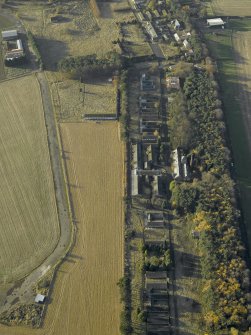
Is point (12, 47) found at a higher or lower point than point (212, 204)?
higher

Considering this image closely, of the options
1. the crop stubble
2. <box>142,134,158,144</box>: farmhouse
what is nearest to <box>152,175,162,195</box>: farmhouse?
<box>142,134,158,144</box>: farmhouse

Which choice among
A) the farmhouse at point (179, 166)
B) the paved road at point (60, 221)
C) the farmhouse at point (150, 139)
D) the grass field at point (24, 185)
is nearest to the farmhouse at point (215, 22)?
the farmhouse at point (150, 139)

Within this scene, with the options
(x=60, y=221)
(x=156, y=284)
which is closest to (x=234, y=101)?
(x=156, y=284)

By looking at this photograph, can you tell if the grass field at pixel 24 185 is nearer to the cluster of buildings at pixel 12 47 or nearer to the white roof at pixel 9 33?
the cluster of buildings at pixel 12 47

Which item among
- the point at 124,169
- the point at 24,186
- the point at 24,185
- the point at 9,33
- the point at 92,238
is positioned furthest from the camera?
the point at 9,33

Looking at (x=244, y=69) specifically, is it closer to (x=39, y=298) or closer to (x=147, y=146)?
(x=147, y=146)

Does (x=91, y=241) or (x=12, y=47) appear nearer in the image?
(x=91, y=241)

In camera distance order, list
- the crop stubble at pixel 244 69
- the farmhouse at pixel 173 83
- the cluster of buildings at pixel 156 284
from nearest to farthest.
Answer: the cluster of buildings at pixel 156 284, the crop stubble at pixel 244 69, the farmhouse at pixel 173 83

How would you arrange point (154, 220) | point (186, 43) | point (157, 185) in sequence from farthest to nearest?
1. point (186, 43)
2. point (157, 185)
3. point (154, 220)
